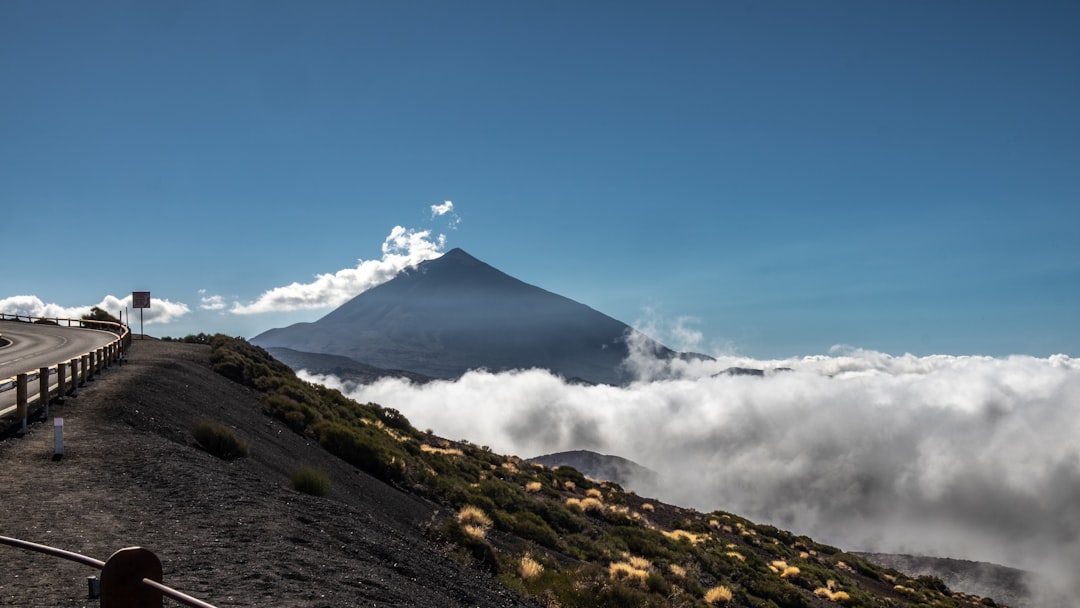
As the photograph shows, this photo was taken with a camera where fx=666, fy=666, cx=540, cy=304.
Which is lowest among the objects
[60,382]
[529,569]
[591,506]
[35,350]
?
[591,506]

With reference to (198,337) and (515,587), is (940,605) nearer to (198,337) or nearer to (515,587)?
(515,587)

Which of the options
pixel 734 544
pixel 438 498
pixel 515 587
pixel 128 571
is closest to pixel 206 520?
pixel 515 587

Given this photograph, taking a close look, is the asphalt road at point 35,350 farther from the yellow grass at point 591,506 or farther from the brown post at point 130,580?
the yellow grass at point 591,506

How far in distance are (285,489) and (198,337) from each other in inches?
1345

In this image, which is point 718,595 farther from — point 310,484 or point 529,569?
point 310,484

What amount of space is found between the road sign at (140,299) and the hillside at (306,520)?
7612 millimetres

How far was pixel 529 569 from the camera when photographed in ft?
44.8

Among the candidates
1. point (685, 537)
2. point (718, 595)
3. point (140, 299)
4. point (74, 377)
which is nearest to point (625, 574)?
point (718, 595)

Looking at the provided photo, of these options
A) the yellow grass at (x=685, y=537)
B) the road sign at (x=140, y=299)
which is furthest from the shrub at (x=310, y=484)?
the road sign at (x=140, y=299)

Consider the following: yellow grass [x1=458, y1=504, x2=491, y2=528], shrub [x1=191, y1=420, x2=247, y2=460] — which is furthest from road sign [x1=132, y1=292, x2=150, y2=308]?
yellow grass [x1=458, y1=504, x2=491, y2=528]

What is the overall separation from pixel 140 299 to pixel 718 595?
32.9 m

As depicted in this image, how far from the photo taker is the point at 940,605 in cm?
3178

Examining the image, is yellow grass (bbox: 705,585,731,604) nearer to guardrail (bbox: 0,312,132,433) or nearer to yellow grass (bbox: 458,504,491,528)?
yellow grass (bbox: 458,504,491,528)

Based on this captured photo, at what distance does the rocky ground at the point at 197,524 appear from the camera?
702cm
